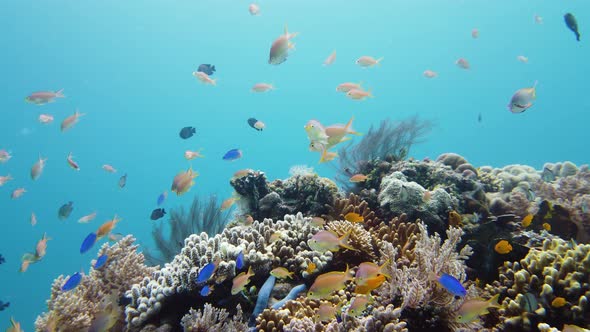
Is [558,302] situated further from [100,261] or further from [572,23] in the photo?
[572,23]

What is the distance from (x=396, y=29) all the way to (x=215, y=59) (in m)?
61.8

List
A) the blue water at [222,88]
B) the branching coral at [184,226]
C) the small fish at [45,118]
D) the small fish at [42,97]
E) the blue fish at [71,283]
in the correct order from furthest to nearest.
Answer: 1. the blue water at [222,88]
2. the small fish at [45,118]
3. the branching coral at [184,226]
4. the small fish at [42,97]
5. the blue fish at [71,283]

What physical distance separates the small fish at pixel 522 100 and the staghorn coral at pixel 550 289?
328cm

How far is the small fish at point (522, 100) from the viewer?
20.2 feet

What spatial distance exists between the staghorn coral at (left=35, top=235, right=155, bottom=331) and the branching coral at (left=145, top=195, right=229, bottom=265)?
3944 mm

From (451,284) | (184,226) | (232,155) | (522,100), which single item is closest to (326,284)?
(451,284)

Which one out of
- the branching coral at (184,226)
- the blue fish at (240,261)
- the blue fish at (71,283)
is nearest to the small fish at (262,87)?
the branching coral at (184,226)

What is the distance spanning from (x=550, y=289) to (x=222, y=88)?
396 feet

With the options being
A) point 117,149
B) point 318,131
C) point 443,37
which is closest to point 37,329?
point 318,131

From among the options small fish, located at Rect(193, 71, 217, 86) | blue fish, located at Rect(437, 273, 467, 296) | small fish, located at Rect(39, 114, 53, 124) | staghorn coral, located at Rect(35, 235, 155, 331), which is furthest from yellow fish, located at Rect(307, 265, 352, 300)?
small fish, located at Rect(39, 114, 53, 124)

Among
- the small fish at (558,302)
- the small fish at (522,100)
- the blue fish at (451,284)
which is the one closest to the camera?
the blue fish at (451,284)

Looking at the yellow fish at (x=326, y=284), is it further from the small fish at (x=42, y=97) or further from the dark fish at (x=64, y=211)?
the small fish at (x=42, y=97)

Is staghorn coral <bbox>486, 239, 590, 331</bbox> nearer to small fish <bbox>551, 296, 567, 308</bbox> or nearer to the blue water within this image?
small fish <bbox>551, 296, 567, 308</bbox>

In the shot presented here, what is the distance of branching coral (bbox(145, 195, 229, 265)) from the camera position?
9930mm
